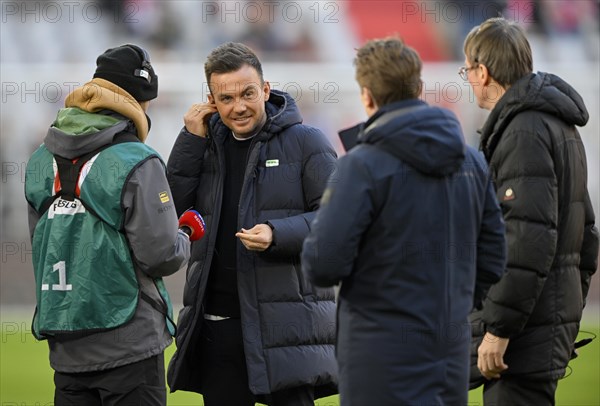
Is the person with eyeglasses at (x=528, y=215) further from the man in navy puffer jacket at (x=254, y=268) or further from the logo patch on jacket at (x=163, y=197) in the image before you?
the logo patch on jacket at (x=163, y=197)

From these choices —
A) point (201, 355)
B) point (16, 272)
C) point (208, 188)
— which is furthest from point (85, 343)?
point (16, 272)

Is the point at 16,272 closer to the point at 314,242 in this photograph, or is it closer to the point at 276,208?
the point at 276,208

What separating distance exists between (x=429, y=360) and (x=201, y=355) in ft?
3.59

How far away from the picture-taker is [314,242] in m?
2.54

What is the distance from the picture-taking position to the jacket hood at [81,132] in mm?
3047

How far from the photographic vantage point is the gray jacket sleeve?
3.00 metres

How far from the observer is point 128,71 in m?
3.19

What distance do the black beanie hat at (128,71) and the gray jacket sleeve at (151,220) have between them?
0.27m

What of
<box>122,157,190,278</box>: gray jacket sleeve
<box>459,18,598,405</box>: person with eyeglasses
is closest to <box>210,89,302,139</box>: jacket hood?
<box>122,157,190,278</box>: gray jacket sleeve

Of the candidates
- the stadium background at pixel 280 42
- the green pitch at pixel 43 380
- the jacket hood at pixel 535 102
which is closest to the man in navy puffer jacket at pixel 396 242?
the jacket hood at pixel 535 102

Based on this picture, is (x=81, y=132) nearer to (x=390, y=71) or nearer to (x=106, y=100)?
(x=106, y=100)

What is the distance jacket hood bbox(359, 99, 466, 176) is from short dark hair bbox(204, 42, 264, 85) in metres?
0.95

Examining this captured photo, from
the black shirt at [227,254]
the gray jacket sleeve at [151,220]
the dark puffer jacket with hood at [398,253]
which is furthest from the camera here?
the black shirt at [227,254]

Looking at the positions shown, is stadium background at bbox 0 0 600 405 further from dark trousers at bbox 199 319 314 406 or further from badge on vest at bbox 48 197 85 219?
badge on vest at bbox 48 197 85 219
